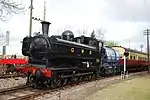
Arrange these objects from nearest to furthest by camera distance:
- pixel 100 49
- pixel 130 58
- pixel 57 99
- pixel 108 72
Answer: pixel 57 99 → pixel 100 49 → pixel 108 72 → pixel 130 58

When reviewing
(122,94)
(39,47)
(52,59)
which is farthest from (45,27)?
(122,94)

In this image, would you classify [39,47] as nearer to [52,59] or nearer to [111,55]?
[52,59]

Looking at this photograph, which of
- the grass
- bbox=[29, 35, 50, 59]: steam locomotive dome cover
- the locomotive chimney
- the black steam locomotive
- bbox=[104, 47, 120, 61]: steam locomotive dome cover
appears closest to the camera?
the grass

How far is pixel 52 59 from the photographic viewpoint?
16.1 m

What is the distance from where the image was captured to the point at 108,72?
89.7 ft

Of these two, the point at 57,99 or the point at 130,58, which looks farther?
the point at 130,58

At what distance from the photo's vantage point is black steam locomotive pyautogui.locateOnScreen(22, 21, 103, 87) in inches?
620

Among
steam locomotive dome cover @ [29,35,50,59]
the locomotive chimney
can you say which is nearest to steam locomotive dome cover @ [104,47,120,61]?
the locomotive chimney

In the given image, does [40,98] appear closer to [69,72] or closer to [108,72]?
[69,72]

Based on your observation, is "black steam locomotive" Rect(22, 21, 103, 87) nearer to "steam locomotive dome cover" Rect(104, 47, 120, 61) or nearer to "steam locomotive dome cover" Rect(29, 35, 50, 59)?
"steam locomotive dome cover" Rect(29, 35, 50, 59)

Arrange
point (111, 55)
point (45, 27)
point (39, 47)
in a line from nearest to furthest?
1. point (39, 47)
2. point (45, 27)
3. point (111, 55)

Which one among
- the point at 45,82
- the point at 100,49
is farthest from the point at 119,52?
the point at 45,82

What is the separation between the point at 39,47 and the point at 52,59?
1.20m

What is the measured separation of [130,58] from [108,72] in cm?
887
